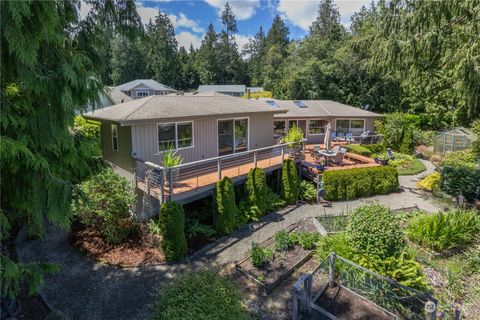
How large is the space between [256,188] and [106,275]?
582 centimetres

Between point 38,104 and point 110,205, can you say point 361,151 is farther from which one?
point 38,104

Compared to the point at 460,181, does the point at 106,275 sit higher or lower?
lower

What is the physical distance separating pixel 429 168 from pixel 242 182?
14.1 metres

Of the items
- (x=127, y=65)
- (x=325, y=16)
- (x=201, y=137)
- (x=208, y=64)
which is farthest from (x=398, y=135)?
(x=127, y=65)

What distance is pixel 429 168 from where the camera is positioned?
60.2 feet

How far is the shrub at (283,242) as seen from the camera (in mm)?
8656

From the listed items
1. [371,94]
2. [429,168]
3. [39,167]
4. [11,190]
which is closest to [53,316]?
[11,190]

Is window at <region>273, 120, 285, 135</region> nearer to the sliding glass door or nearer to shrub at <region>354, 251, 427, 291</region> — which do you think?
the sliding glass door

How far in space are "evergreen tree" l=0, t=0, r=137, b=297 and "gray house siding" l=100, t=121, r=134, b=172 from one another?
5.09 metres

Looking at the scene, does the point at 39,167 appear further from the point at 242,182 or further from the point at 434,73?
the point at 434,73

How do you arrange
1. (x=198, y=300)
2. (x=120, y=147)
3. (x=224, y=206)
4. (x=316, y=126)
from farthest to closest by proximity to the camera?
1. (x=316, y=126)
2. (x=120, y=147)
3. (x=224, y=206)
4. (x=198, y=300)

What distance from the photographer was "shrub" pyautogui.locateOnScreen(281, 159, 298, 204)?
1229cm

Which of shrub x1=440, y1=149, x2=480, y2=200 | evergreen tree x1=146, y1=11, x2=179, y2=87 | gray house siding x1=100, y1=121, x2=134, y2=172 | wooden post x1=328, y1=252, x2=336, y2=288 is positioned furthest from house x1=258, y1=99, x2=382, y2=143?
evergreen tree x1=146, y1=11, x2=179, y2=87

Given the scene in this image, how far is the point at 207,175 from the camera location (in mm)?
10867
